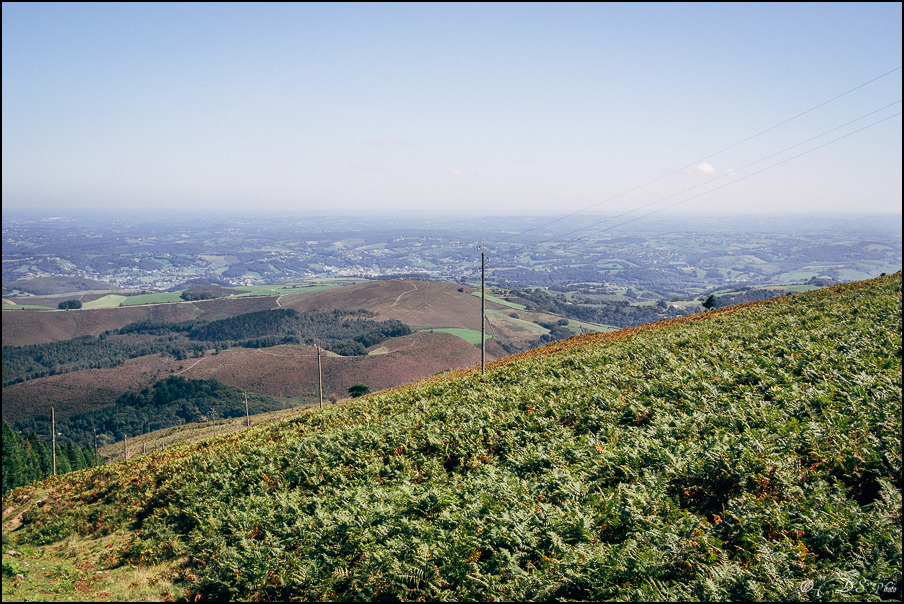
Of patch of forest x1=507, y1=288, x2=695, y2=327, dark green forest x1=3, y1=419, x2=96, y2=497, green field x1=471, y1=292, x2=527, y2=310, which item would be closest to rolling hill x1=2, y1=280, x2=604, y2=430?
green field x1=471, y1=292, x2=527, y2=310

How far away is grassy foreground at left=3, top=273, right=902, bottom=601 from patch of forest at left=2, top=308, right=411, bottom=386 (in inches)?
4570

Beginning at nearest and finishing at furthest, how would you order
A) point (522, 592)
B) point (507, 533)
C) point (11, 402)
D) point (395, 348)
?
point (522, 592), point (507, 533), point (11, 402), point (395, 348)

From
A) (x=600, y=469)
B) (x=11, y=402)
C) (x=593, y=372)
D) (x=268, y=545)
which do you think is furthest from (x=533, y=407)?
(x=11, y=402)

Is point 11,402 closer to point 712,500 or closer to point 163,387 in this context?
point 163,387

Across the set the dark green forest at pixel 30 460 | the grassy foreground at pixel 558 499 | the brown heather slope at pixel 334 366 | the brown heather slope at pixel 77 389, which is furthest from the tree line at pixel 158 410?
the grassy foreground at pixel 558 499

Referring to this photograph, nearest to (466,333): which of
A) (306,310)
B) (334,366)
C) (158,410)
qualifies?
(334,366)

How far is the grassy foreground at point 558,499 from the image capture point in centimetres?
640

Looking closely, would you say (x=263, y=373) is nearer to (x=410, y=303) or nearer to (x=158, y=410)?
(x=158, y=410)

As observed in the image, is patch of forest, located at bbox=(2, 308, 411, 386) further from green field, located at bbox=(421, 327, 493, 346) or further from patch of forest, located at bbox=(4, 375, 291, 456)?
patch of forest, located at bbox=(4, 375, 291, 456)

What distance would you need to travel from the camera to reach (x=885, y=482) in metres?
6.79

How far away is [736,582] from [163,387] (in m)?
125

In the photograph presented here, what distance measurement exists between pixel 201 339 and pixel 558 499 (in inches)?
7046

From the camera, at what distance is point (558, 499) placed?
881 cm

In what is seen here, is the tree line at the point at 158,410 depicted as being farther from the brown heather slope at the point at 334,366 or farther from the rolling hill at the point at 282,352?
the brown heather slope at the point at 334,366
